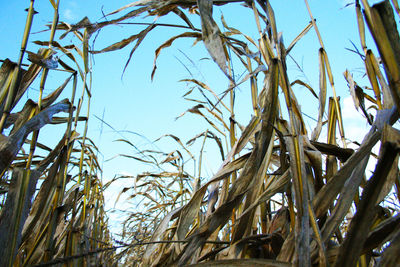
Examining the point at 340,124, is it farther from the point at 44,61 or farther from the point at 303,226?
the point at 44,61

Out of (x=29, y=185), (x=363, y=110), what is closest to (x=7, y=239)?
(x=29, y=185)

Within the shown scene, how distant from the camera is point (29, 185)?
2.27ft

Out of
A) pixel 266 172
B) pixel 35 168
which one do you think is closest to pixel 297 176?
pixel 266 172

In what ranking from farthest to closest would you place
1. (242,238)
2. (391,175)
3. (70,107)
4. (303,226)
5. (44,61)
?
(70,107), (44,61), (242,238), (391,175), (303,226)

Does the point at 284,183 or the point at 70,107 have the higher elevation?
the point at 70,107

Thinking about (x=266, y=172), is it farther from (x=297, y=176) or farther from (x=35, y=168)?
(x=35, y=168)

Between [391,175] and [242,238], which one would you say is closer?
[391,175]

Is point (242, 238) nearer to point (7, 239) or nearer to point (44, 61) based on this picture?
point (7, 239)

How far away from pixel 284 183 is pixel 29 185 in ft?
1.82

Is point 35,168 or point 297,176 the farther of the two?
point 35,168

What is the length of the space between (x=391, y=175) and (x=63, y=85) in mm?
954

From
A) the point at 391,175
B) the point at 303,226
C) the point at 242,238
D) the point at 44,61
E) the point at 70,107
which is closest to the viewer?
the point at 303,226

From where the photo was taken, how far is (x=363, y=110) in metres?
1.01

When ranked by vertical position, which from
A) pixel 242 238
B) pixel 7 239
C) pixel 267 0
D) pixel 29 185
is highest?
pixel 267 0
